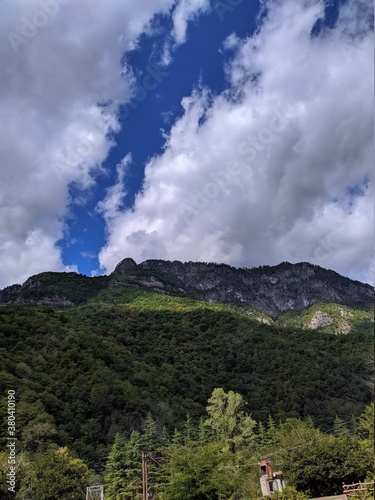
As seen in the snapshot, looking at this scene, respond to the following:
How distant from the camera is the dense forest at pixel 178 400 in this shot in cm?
2847

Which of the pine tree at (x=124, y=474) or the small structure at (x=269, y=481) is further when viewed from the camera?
the pine tree at (x=124, y=474)

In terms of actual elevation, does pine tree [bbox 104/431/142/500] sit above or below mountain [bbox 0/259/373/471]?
below

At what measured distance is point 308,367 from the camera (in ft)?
286

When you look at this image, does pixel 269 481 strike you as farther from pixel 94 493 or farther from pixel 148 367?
pixel 148 367

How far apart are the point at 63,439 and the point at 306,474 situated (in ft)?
90.3

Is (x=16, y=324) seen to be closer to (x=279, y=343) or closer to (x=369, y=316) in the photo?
(x=279, y=343)

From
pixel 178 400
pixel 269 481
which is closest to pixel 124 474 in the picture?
pixel 269 481

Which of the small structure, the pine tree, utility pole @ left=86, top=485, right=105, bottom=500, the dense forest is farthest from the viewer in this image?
the pine tree

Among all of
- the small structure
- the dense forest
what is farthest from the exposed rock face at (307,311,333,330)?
the small structure

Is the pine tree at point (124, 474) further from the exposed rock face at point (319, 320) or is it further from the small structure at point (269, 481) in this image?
the exposed rock face at point (319, 320)

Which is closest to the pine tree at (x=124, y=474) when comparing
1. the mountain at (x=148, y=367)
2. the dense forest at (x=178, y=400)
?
the dense forest at (x=178, y=400)

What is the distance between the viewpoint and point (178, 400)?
67.5 metres

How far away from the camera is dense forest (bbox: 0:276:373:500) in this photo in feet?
93.4

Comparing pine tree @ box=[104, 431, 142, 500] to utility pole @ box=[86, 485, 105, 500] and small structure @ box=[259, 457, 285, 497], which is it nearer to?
utility pole @ box=[86, 485, 105, 500]
